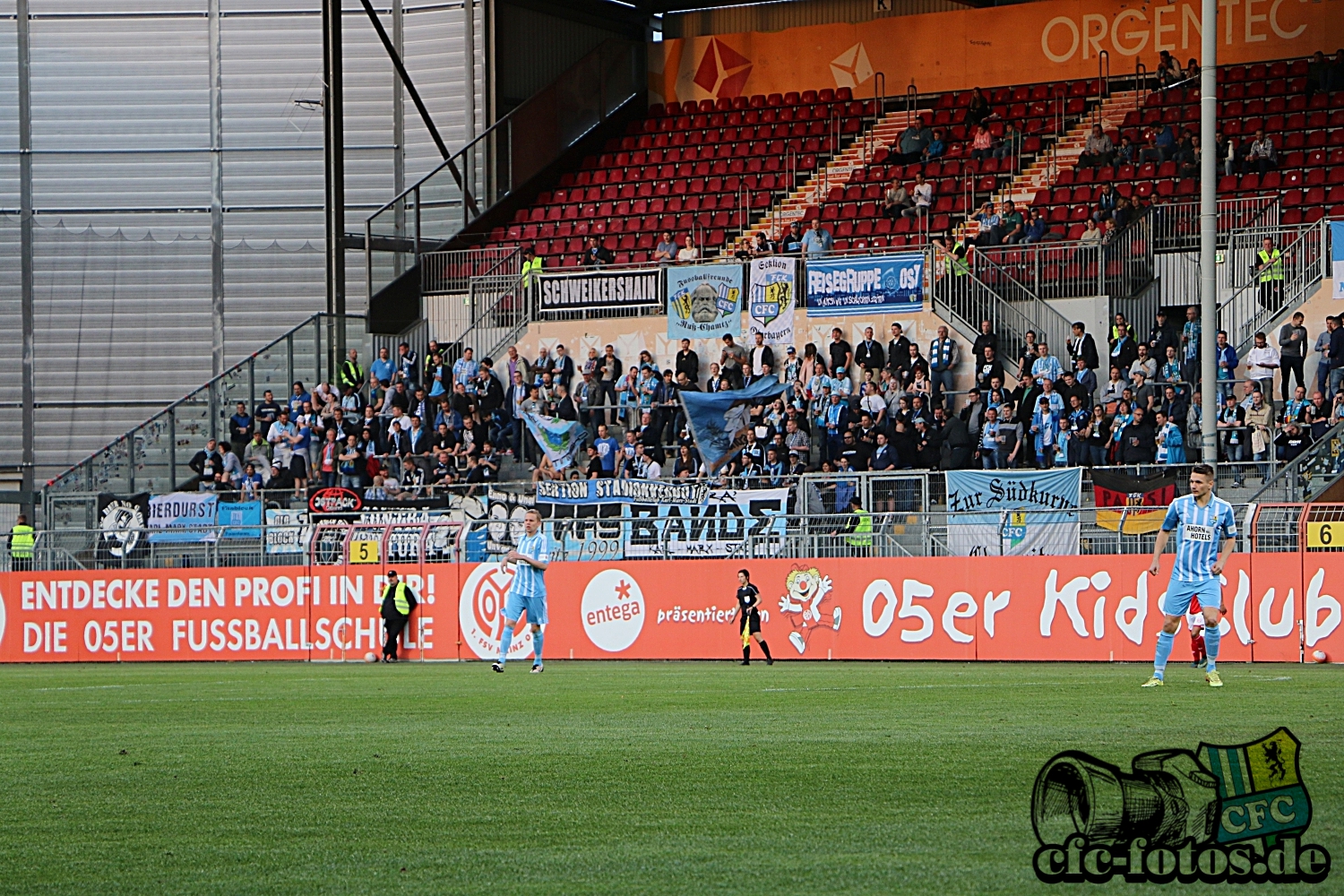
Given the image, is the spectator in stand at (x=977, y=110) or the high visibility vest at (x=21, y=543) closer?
the high visibility vest at (x=21, y=543)

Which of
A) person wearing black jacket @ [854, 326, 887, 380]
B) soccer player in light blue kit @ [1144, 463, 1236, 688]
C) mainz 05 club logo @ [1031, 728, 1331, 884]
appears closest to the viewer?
mainz 05 club logo @ [1031, 728, 1331, 884]

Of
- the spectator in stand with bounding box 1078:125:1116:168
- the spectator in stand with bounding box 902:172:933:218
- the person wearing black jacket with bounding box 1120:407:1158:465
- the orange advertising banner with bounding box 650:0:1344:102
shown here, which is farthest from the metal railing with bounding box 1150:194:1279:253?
the orange advertising banner with bounding box 650:0:1344:102

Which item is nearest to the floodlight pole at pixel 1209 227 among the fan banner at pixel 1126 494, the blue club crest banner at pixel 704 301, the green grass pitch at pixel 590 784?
the fan banner at pixel 1126 494

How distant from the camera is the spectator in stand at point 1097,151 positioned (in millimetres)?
35969

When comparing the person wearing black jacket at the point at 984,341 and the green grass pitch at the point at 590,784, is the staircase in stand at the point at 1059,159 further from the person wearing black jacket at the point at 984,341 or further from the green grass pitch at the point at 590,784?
the green grass pitch at the point at 590,784

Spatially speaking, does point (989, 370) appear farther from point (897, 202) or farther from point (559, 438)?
point (897, 202)

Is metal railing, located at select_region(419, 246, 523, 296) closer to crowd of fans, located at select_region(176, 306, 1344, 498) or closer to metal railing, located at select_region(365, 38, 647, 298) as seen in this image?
metal railing, located at select_region(365, 38, 647, 298)

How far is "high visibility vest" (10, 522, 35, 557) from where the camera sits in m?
30.1

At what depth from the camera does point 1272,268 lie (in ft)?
98.6

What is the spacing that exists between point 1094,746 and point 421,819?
12.2 feet

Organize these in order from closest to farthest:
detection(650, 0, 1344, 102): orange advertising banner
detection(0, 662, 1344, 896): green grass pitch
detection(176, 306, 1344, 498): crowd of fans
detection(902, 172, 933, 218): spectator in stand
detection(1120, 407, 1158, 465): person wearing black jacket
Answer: detection(0, 662, 1344, 896): green grass pitch < detection(1120, 407, 1158, 465): person wearing black jacket < detection(176, 306, 1344, 498): crowd of fans < detection(902, 172, 933, 218): spectator in stand < detection(650, 0, 1344, 102): orange advertising banner

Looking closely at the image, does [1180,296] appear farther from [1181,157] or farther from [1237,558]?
[1237,558]

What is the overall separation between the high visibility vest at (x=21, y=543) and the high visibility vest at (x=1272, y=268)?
20.9 meters

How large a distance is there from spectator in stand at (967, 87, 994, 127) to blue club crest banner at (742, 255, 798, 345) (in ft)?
24.7
